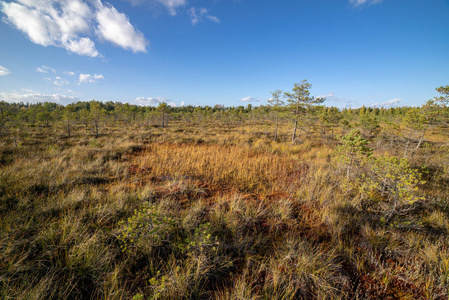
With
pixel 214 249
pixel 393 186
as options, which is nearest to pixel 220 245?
pixel 214 249

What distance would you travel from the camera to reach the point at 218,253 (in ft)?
7.38

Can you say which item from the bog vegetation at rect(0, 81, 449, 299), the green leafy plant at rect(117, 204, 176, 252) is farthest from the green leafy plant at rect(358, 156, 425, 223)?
the green leafy plant at rect(117, 204, 176, 252)

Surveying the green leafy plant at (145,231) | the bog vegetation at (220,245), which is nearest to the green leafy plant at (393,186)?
the bog vegetation at (220,245)

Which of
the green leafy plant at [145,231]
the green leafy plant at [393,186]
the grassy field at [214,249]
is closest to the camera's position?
the grassy field at [214,249]

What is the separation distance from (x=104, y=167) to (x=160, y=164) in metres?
1.97

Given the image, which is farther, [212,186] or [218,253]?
[212,186]

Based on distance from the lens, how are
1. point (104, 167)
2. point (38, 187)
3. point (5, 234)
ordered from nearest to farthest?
point (5, 234), point (38, 187), point (104, 167)

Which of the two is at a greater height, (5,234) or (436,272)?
(5,234)

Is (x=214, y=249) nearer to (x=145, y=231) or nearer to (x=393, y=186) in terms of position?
(x=145, y=231)

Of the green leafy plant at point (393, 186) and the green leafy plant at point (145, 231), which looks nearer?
the green leafy plant at point (145, 231)

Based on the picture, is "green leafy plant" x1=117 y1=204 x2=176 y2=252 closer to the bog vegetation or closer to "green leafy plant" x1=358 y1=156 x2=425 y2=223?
the bog vegetation

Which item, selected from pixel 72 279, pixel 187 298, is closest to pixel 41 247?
pixel 72 279

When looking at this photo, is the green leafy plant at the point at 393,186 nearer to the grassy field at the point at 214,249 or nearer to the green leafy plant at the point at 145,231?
the grassy field at the point at 214,249

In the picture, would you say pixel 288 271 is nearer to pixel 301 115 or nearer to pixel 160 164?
pixel 160 164
